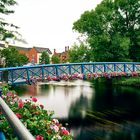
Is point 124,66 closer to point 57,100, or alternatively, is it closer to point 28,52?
A: point 57,100

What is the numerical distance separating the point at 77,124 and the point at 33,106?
14.9 m

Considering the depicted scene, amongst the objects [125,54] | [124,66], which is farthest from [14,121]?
[125,54]

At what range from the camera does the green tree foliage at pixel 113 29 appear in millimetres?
44594

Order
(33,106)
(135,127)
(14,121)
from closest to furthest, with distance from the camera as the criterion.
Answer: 1. (14,121)
2. (33,106)
3. (135,127)

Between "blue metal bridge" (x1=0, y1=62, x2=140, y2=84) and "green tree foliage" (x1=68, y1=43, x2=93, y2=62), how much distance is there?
16.0m

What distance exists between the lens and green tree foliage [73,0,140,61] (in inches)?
1756

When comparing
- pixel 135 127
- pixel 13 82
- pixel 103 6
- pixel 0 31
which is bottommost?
pixel 135 127

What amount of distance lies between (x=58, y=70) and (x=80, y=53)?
2354 cm

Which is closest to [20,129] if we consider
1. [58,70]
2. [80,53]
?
[58,70]

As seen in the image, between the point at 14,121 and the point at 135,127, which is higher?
the point at 14,121

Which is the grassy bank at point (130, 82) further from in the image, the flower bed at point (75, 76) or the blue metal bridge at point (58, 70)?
the flower bed at point (75, 76)

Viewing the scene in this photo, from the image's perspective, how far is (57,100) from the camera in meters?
31.5

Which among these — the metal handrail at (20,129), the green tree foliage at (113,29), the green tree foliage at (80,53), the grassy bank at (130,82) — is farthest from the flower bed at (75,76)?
the metal handrail at (20,129)

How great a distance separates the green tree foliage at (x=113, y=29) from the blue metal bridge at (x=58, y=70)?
1069 cm
